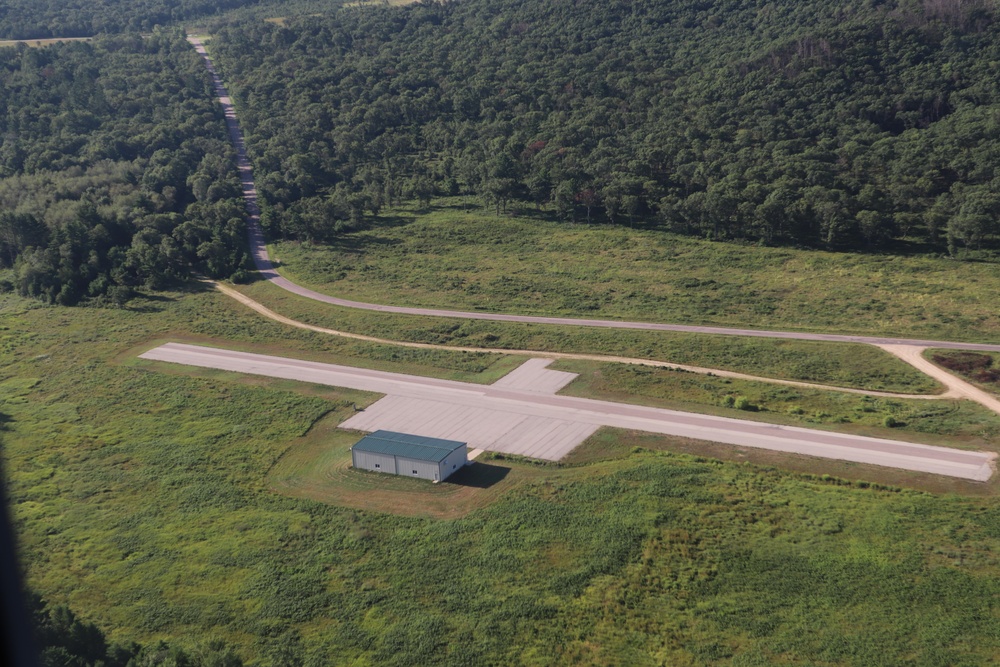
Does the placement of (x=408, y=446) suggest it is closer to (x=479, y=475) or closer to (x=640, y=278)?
(x=479, y=475)

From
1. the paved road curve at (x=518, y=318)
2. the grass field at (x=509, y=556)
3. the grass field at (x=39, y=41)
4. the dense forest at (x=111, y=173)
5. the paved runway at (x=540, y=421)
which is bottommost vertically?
the grass field at (x=509, y=556)

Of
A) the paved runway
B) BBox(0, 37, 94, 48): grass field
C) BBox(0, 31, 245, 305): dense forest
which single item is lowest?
the paved runway

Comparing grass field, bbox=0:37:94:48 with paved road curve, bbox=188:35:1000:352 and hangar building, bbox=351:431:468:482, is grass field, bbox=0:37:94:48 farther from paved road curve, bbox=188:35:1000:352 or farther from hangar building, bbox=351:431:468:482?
hangar building, bbox=351:431:468:482

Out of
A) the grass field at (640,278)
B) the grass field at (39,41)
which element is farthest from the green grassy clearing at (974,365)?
the grass field at (39,41)

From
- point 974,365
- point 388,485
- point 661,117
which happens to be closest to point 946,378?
point 974,365

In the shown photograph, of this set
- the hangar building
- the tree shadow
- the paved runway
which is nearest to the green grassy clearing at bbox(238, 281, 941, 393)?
the paved runway

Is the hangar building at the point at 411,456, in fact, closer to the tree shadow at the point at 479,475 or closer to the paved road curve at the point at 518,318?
the tree shadow at the point at 479,475
